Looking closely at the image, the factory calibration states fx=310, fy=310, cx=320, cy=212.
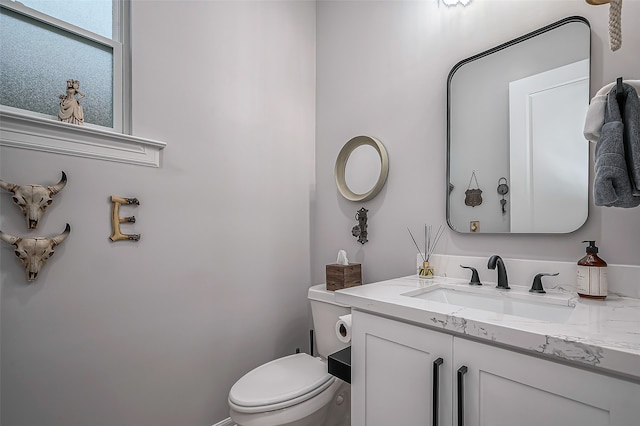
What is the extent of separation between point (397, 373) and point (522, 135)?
39.7 inches

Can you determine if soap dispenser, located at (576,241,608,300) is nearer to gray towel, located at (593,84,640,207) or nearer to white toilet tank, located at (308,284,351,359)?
gray towel, located at (593,84,640,207)

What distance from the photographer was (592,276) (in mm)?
946

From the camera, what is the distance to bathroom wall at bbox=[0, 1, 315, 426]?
1.12m

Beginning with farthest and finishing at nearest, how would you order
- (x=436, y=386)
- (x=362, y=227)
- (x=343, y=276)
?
(x=362, y=227) → (x=343, y=276) → (x=436, y=386)

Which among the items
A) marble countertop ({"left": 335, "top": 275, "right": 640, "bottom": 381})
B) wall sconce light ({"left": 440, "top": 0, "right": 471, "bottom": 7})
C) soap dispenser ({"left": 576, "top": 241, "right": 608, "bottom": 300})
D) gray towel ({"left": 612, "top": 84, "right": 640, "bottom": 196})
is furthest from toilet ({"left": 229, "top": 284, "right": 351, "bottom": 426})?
wall sconce light ({"left": 440, "top": 0, "right": 471, "bottom": 7})

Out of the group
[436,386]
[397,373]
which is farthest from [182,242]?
[436,386]

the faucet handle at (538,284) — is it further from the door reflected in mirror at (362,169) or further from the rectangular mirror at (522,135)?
the door reflected in mirror at (362,169)

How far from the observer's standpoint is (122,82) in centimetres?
133

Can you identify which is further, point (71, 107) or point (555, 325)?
point (71, 107)

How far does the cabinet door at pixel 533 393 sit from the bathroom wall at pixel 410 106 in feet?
2.05

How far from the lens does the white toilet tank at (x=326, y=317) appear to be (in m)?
1.53

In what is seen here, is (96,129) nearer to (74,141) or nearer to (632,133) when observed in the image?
(74,141)

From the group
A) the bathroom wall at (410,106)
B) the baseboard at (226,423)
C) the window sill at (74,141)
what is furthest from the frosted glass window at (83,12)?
the baseboard at (226,423)

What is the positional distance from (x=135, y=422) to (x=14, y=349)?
56 centimetres
